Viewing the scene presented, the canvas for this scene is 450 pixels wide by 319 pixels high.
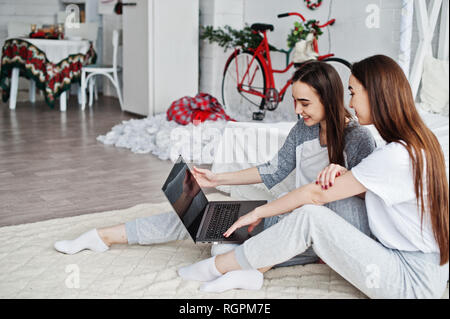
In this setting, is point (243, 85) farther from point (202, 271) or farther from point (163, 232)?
point (202, 271)

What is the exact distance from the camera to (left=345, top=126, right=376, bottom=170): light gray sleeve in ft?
5.52

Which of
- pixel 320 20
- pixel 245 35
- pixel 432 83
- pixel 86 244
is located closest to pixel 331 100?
pixel 86 244

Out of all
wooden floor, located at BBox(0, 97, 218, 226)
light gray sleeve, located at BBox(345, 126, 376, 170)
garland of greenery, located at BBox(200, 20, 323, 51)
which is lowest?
wooden floor, located at BBox(0, 97, 218, 226)

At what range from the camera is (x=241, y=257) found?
1588 mm

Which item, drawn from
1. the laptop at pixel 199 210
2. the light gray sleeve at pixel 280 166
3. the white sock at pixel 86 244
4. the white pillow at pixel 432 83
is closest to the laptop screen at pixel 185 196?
the laptop at pixel 199 210

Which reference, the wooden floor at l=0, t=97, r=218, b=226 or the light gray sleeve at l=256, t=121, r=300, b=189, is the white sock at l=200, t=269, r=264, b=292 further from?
the wooden floor at l=0, t=97, r=218, b=226

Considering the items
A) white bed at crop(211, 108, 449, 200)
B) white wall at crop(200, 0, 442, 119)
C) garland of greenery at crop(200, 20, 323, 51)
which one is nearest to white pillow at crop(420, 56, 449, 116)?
white bed at crop(211, 108, 449, 200)

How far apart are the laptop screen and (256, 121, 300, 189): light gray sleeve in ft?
0.81

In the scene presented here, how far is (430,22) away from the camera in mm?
2920

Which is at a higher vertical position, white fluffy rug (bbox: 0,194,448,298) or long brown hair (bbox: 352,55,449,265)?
long brown hair (bbox: 352,55,449,265)

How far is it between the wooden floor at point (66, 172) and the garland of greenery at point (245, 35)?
1.30m
